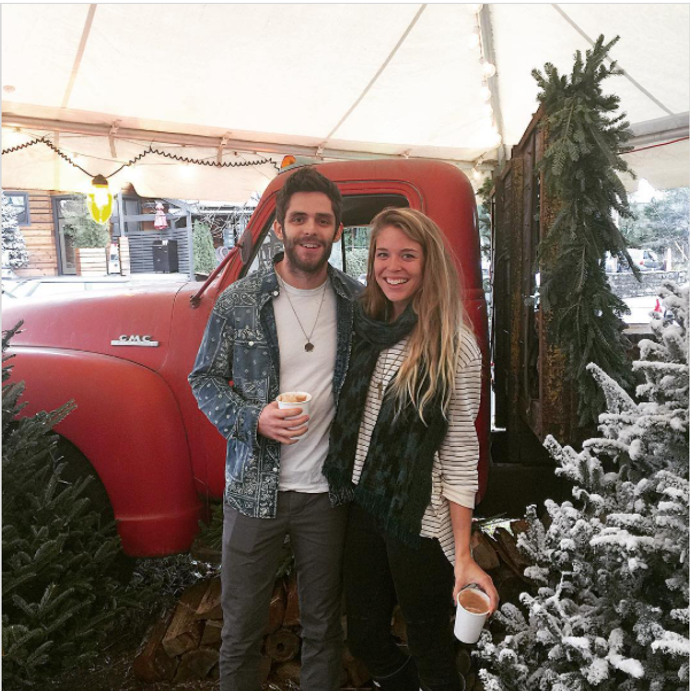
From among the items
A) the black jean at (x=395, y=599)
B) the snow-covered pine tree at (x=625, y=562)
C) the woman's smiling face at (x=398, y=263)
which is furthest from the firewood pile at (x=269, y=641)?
the woman's smiling face at (x=398, y=263)

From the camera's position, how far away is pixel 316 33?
4.19 m

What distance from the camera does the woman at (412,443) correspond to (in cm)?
152

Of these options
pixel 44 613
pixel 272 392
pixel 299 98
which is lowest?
pixel 44 613

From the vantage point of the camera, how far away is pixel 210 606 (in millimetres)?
2297

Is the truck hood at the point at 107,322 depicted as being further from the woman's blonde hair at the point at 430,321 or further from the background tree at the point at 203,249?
the background tree at the point at 203,249

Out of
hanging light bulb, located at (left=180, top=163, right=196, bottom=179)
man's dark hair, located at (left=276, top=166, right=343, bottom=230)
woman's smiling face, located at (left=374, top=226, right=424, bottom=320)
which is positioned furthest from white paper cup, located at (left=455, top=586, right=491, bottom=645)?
hanging light bulb, located at (left=180, top=163, right=196, bottom=179)

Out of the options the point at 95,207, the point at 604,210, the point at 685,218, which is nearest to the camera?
the point at 604,210

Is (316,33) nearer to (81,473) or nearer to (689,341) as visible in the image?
(81,473)

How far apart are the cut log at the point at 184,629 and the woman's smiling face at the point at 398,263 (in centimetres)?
160

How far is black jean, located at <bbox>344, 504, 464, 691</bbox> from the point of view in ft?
5.17

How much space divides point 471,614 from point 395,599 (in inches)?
18.4

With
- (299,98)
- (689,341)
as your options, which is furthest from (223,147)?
(689,341)

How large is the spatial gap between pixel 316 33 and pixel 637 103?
2.52 meters

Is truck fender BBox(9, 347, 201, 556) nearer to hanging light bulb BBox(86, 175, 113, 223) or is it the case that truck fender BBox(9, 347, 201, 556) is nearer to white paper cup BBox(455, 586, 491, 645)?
white paper cup BBox(455, 586, 491, 645)
